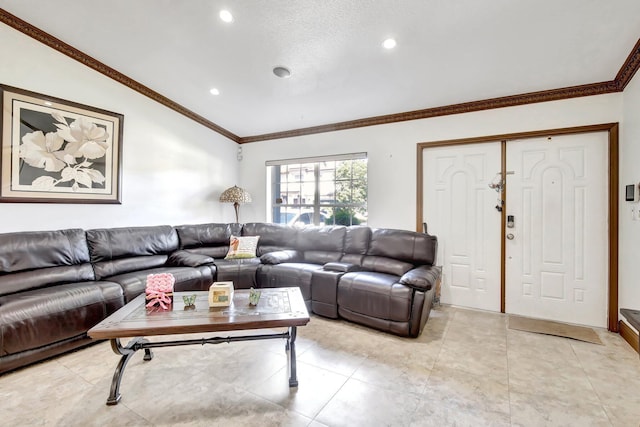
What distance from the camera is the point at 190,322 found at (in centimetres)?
182

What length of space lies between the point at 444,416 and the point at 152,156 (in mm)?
4273

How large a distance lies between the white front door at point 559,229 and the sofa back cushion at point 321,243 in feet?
6.54

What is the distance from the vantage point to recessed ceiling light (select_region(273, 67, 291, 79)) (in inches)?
123

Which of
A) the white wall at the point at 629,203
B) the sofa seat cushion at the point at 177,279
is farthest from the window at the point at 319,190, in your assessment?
the white wall at the point at 629,203

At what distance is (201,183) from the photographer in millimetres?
4641

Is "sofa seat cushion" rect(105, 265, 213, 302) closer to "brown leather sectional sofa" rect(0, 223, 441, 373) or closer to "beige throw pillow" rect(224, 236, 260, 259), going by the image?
"brown leather sectional sofa" rect(0, 223, 441, 373)

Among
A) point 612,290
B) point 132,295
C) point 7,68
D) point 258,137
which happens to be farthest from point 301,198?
point 612,290

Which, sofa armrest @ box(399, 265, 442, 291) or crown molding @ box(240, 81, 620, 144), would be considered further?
crown molding @ box(240, 81, 620, 144)

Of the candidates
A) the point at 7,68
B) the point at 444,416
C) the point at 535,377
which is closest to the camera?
the point at 444,416

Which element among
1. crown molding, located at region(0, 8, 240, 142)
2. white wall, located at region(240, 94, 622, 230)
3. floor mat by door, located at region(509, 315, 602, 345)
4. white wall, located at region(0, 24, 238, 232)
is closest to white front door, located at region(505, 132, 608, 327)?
floor mat by door, located at region(509, 315, 602, 345)

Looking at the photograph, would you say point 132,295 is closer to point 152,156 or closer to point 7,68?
point 152,156

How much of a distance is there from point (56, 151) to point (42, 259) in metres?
1.17

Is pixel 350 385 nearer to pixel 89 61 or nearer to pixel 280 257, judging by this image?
pixel 280 257

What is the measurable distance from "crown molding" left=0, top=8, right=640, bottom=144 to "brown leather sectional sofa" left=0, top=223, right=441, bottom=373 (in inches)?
61.7
